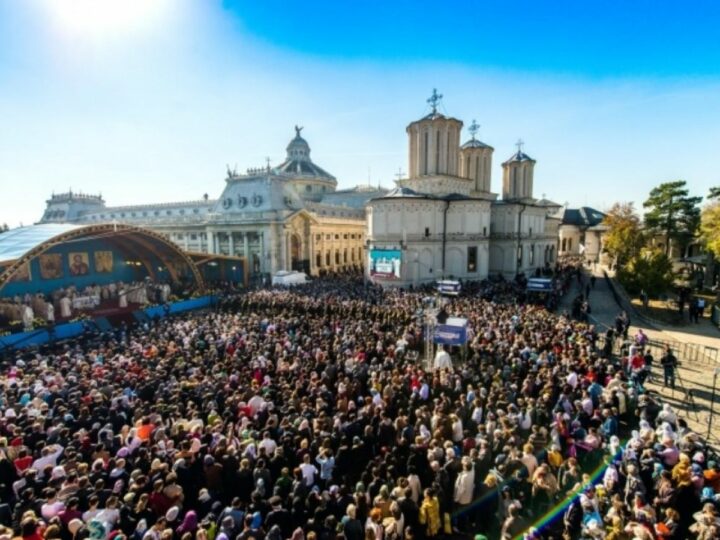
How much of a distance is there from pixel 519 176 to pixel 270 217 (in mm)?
30707

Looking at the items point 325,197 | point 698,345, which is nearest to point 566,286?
point 698,345

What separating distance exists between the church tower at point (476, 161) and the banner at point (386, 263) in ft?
62.7

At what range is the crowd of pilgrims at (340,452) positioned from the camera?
612 cm

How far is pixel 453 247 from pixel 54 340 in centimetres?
3147

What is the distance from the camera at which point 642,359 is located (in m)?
13.6

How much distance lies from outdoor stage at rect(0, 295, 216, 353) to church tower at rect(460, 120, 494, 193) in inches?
1304

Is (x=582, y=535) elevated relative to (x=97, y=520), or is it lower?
lower

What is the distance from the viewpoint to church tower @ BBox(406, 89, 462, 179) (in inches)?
1539

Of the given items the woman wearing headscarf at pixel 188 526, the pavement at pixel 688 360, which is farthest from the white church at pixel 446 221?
the woman wearing headscarf at pixel 188 526

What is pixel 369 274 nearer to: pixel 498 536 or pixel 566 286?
pixel 566 286

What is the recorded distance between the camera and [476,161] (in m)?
47.4

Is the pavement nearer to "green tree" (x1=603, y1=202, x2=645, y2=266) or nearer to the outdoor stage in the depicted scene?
"green tree" (x1=603, y1=202, x2=645, y2=266)

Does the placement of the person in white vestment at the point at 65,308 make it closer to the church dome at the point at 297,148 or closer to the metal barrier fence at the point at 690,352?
the metal barrier fence at the point at 690,352

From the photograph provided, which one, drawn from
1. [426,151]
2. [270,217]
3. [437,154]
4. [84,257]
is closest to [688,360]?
[437,154]
